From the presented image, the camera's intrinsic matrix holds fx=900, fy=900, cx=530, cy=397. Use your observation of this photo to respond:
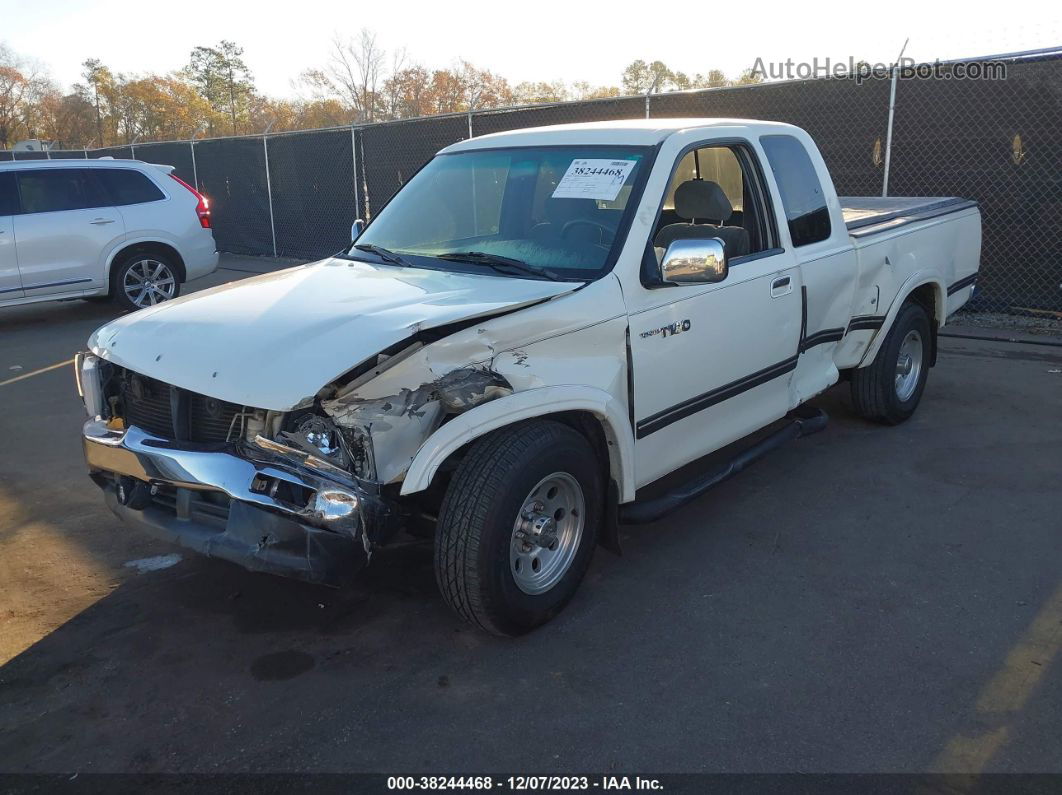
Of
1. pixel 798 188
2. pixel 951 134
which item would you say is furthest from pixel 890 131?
pixel 798 188

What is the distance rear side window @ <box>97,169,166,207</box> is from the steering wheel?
858 cm

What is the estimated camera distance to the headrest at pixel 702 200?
4.59m

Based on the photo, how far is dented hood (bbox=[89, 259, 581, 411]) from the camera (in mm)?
3053

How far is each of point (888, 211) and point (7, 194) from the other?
9283 millimetres

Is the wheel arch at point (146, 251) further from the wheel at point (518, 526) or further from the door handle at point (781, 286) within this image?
the wheel at point (518, 526)

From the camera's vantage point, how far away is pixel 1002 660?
3350mm

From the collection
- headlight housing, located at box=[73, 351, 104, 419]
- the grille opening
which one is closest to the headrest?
the grille opening

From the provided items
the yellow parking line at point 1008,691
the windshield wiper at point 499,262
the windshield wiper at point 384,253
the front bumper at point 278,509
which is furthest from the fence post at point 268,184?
the yellow parking line at point 1008,691

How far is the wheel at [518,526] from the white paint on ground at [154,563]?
68.3 inches

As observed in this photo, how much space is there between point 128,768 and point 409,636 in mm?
1119

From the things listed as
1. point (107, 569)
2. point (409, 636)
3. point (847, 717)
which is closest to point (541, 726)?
point (409, 636)

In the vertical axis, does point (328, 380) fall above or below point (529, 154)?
below

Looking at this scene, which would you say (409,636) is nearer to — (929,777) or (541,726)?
(541,726)

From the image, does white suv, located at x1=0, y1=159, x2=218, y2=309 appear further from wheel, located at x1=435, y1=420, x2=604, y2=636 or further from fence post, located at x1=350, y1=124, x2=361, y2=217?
wheel, located at x1=435, y1=420, x2=604, y2=636
